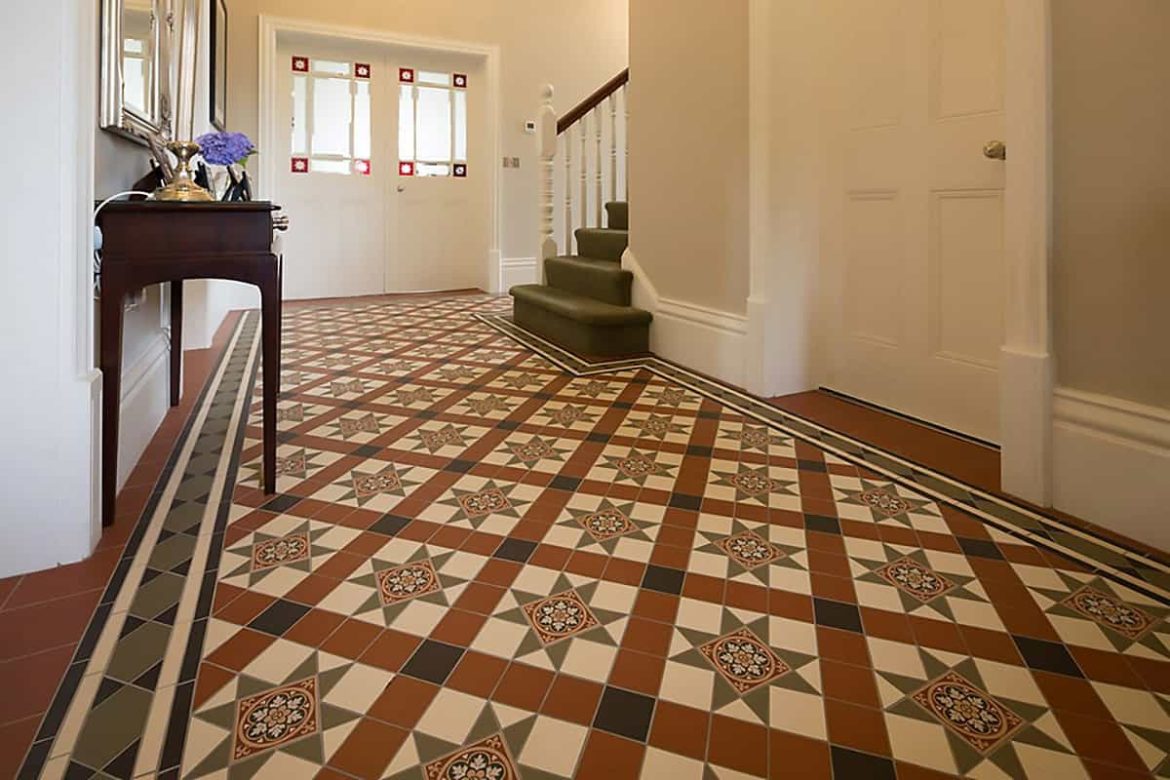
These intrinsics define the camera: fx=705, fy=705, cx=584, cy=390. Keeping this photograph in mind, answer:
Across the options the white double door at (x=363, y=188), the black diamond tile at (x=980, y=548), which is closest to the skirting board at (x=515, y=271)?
the white double door at (x=363, y=188)

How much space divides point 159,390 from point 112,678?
171cm

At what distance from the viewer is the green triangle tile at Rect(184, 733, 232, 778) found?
3.10 ft

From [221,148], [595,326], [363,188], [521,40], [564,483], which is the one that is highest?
[521,40]

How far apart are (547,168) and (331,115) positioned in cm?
228

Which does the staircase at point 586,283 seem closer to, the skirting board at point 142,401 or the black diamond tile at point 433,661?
the skirting board at point 142,401

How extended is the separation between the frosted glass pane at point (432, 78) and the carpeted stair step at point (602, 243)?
2652 millimetres

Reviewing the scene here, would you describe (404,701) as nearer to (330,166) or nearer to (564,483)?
(564,483)

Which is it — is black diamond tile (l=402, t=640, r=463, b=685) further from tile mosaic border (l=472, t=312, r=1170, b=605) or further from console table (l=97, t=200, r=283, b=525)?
tile mosaic border (l=472, t=312, r=1170, b=605)

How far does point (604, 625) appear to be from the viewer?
130cm

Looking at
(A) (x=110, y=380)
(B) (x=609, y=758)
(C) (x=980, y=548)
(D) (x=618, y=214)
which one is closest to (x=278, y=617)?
(B) (x=609, y=758)

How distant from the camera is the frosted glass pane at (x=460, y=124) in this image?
6.49 meters

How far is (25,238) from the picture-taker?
1446 mm

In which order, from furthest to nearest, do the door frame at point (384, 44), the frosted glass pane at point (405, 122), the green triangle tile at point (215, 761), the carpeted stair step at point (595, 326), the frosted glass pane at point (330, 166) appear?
the frosted glass pane at point (405, 122) < the frosted glass pane at point (330, 166) < the door frame at point (384, 44) < the carpeted stair step at point (595, 326) < the green triangle tile at point (215, 761)

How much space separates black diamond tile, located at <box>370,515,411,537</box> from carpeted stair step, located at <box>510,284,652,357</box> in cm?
203
